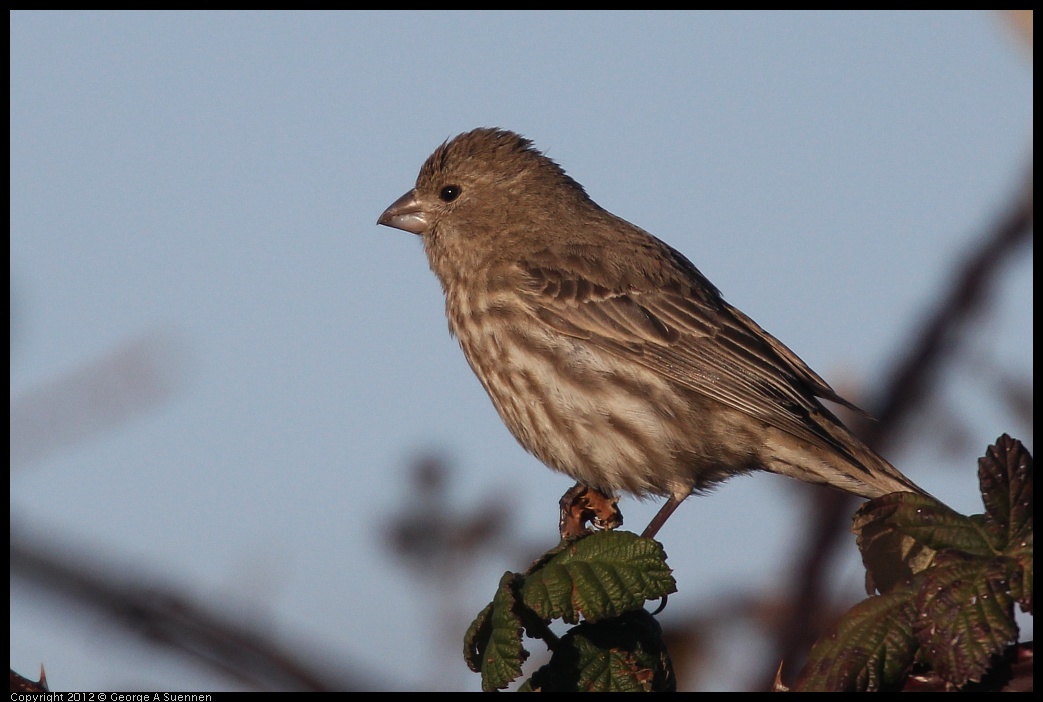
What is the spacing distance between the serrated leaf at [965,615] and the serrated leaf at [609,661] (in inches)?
33.6

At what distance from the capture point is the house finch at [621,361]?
21.4 feet

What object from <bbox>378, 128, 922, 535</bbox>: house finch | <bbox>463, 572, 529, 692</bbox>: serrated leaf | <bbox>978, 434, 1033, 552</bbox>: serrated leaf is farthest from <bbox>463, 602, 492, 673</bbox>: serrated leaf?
<bbox>378, 128, 922, 535</bbox>: house finch

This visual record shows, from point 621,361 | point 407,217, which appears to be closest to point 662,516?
point 621,361

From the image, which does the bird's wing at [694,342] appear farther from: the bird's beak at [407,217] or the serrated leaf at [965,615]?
the serrated leaf at [965,615]

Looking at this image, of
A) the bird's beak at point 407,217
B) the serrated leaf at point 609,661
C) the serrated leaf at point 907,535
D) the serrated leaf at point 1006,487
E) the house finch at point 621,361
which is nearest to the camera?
the serrated leaf at point 1006,487

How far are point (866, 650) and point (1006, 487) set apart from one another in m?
0.59

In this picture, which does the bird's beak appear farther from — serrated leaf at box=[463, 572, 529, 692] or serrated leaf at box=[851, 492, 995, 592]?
serrated leaf at box=[851, 492, 995, 592]

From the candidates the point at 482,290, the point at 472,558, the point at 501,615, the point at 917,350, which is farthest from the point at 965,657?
the point at 482,290

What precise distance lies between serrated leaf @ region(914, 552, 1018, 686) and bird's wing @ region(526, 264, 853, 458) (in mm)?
3714

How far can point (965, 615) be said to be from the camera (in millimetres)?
2531

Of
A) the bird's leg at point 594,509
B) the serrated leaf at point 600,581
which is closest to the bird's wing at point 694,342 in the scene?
the bird's leg at point 594,509

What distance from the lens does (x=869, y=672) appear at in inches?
102

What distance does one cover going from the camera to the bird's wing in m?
6.58

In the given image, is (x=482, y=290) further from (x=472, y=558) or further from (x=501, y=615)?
(x=501, y=615)
